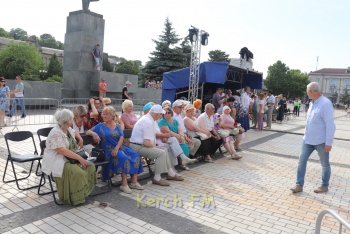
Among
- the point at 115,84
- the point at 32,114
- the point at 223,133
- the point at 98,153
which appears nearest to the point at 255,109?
the point at 223,133

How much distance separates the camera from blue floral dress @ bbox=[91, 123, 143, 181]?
4750 mm

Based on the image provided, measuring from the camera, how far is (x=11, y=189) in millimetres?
4578

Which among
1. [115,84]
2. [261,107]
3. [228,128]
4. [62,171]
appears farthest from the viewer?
[115,84]

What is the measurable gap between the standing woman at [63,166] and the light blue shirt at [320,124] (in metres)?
3.69

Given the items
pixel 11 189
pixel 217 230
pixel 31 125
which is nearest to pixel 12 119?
pixel 31 125

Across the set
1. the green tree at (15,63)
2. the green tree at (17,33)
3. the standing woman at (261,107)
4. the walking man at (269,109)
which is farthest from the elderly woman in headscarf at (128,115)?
the green tree at (17,33)

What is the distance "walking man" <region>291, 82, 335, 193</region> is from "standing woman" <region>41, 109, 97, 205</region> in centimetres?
357

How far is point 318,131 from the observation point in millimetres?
5055

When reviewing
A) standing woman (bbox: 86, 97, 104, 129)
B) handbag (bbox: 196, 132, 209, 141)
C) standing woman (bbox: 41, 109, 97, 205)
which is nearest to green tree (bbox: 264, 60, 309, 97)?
handbag (bbox: 196, 132, 209, 141)

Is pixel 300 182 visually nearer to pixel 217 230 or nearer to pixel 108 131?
pixel 217 230

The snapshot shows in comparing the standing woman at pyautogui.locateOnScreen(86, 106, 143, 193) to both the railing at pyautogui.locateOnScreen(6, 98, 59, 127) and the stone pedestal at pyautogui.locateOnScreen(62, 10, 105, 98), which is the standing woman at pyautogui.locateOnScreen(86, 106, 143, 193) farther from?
the stone pedestal at pyautogui.locateOnScreen(62, 10, 105, 98)

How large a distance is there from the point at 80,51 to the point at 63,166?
13702 mm

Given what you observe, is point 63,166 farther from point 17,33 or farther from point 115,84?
point 17,33

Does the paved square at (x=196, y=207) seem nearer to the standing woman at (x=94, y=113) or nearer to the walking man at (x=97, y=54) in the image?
the standing woman at (x=94, y=113)
